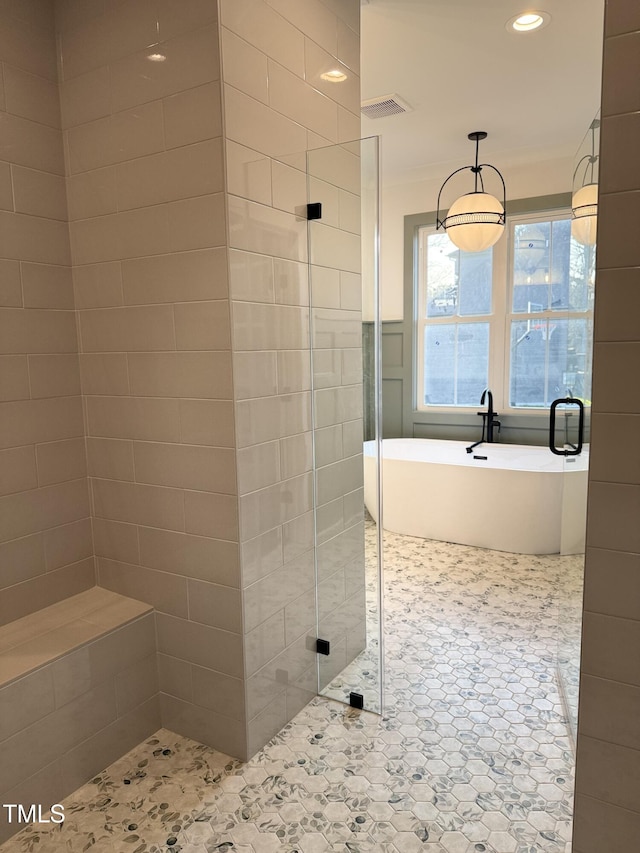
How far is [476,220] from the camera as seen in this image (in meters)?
3.71

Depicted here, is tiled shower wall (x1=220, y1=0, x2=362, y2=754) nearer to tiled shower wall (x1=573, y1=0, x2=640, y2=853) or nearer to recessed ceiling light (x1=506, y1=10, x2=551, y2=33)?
recessed ceiling light (x1=506, y1=10, x2=551, y2=33)

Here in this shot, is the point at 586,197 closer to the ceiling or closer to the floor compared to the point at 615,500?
closer to the ceiling

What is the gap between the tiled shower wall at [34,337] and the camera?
6.17 ft

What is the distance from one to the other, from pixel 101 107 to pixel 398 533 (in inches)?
129

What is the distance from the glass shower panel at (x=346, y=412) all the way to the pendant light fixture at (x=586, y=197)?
0.69m

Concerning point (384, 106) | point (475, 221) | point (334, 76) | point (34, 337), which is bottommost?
point (34, 337)

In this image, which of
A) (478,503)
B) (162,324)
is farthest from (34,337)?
(478,503)

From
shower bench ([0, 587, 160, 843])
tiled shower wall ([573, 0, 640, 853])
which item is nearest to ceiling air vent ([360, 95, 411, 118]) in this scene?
tiled shower wall ([573, 0, 640, 853])

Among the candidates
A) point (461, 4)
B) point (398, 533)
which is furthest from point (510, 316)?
point (461, 4)

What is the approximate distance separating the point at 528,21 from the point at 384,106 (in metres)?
1.06

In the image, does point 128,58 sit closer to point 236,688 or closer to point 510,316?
point 236,688

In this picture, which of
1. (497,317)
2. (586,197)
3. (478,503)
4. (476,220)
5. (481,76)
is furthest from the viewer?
(497,317)

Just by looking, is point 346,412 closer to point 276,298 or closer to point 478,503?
point 276,298

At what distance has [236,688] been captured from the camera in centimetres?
192
